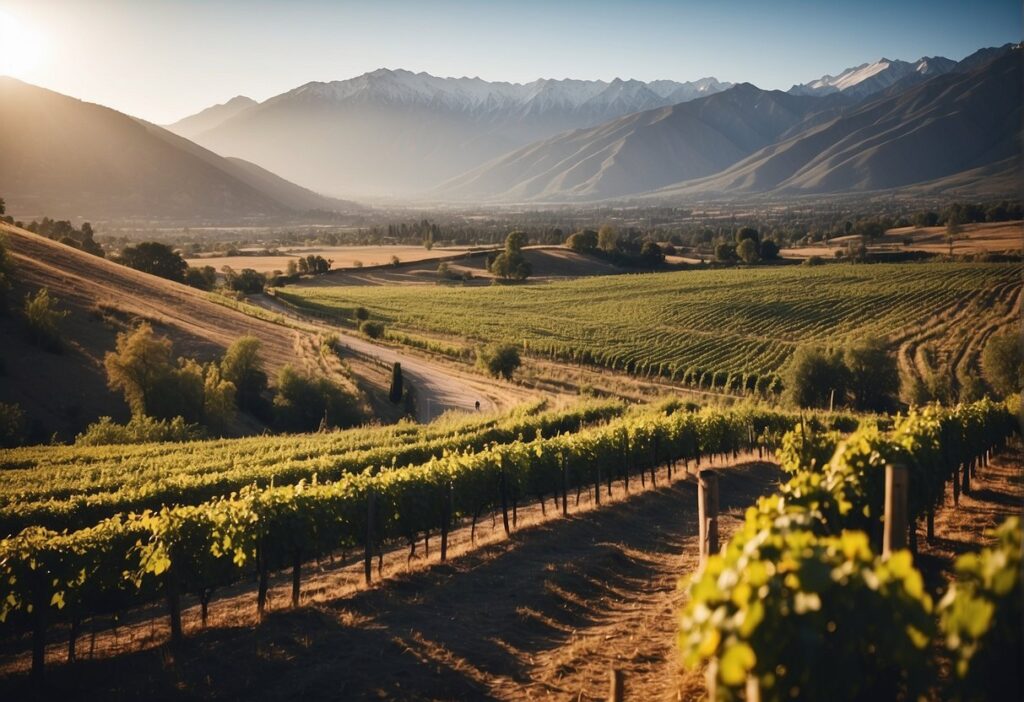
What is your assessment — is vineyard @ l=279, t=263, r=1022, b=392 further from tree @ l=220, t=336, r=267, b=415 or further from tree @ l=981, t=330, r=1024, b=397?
tree @ l=220, t=336, r=267, b=415

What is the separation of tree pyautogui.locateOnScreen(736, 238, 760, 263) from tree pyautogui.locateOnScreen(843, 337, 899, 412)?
275 feet

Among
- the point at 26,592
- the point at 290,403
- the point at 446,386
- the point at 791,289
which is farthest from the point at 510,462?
the point at 791,289

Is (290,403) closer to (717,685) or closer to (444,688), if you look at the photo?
(444,688)

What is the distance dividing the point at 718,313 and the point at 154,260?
70839 mm

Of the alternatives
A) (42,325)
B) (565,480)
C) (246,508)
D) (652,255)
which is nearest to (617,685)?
(246,508)

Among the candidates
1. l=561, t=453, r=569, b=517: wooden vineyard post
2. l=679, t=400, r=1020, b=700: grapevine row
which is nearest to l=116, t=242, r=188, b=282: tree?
l=561, t=453, r=569, b=517: wooden vineyard post

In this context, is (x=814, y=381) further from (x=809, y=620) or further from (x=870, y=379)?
(x=809, y=620)

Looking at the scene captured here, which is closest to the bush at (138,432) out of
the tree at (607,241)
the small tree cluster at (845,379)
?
the small tree cluster at (845,379)

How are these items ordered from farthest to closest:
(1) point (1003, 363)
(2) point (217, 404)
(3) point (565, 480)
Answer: (1) point (1003, 363) < (2) point (217, 404) < (3) point (565, 480)

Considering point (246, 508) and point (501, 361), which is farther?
point (501, 361)

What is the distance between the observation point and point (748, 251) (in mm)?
133250

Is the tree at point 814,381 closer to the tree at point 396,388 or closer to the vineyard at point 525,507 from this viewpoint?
the vineyard at point 525,507

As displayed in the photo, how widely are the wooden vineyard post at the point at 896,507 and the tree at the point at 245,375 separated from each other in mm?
43602

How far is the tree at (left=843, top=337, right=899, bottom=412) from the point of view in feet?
171
